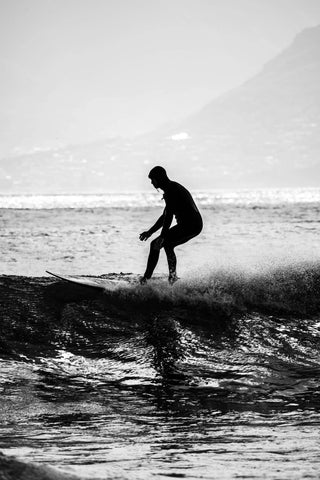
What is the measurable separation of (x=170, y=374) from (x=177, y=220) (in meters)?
3.78

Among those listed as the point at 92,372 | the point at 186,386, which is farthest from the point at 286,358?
the point at 92,372

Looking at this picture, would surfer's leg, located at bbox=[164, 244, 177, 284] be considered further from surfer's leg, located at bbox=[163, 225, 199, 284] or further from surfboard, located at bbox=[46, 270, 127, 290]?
surfboard, located at bbox=[46, 270, 127, 290]

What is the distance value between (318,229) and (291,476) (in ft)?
137

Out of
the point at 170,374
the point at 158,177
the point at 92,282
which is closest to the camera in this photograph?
the point at 170,374

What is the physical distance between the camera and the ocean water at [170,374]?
522 centimetres

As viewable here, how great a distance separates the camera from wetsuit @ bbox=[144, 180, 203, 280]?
38.0ft

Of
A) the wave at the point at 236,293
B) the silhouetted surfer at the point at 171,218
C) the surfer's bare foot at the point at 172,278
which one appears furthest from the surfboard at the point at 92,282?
the surfer's bare foot at the point at 172,278

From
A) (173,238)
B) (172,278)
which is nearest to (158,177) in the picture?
(173,238)

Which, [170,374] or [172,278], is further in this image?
[172,278]

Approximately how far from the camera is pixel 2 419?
673 centimetres

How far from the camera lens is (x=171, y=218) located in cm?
1173

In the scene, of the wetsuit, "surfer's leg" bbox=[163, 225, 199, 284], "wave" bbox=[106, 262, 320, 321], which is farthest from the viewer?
"surfer's leg" bbox=[163, 225, 199, 284]

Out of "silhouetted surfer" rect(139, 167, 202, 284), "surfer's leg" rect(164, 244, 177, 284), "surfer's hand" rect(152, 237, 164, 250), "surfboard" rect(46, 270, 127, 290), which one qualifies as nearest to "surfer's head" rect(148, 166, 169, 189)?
"silhouetted surfer" rect(139, 167, 202, 284)

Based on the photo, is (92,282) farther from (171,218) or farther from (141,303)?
(171,218)
